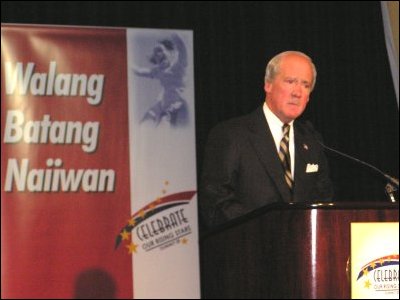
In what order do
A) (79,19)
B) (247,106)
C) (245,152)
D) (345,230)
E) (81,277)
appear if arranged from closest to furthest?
(345,230), (245,152), (81,277), (79,19), (247,106)

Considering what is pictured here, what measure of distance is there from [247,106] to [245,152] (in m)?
2.46

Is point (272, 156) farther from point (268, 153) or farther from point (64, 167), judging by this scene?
point (64, 167)

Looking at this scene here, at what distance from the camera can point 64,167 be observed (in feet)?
15.6

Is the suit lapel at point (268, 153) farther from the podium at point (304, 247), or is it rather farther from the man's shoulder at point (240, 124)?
the podium at point (304, 247)

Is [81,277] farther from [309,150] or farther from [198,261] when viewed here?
[309,150]

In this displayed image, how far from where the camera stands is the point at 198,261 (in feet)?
16.1

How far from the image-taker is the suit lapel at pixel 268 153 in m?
2.86

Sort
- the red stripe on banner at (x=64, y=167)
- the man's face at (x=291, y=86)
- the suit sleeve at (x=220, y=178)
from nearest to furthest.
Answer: the suit sleeve at (x=220, y=178) → the man's face at (x=291, y=86) → the red stripe on banner at (x=64, y=167)

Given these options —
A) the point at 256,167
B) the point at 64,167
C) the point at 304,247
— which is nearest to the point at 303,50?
the point at 64,167

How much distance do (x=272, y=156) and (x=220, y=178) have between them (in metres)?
0.21

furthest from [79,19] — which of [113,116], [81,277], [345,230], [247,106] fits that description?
[345,230]

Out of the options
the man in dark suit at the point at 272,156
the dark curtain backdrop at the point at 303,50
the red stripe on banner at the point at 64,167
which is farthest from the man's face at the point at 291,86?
the dark curtain backdrop at the point at 303,50

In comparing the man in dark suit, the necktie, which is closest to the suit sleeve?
the man in dark suit

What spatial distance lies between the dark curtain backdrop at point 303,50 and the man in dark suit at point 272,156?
2196 millimetres
